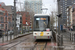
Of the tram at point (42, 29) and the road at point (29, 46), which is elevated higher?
the tram at point (42, 29)

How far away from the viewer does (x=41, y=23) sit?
1462 centimetres

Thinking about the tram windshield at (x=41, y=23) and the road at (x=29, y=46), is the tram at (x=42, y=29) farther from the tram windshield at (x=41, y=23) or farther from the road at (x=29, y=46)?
the road at (x=29, y=46)

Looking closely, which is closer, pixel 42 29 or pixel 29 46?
pixel 29 46

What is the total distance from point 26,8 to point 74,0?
23075mm

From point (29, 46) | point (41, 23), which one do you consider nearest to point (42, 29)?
point (41, 23)

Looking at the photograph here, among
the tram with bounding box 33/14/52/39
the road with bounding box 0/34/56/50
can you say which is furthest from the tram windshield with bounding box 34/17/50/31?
the road with bounding box 0/34/56/50

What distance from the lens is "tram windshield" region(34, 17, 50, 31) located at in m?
14.4

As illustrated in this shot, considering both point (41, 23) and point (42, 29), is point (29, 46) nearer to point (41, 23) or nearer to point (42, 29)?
point (42, 29)

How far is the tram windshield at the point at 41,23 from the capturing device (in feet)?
47.2

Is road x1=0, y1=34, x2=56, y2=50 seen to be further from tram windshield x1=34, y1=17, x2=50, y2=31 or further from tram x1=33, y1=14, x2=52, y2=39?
tram windshield x1=34, y1=17, x2=50, y2=31

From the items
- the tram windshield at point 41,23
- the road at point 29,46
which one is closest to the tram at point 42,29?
the tram windshield at point 41,23

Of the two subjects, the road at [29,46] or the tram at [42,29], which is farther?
the tram at [42,29]

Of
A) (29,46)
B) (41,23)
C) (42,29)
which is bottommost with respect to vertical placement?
(29,46)

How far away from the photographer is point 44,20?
1469cm
